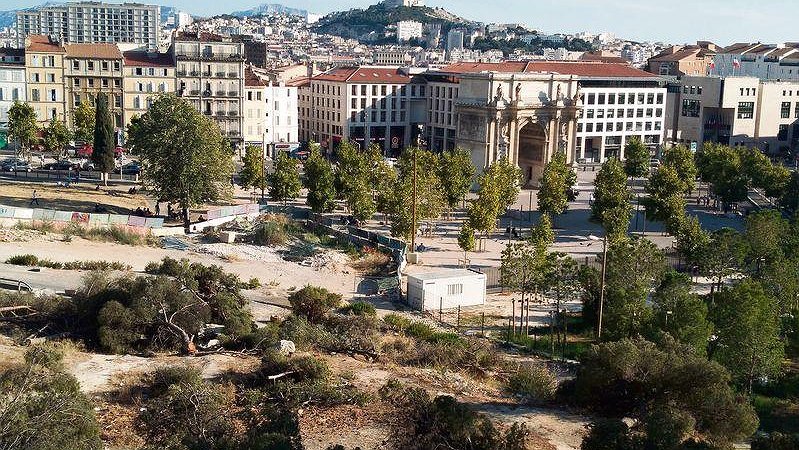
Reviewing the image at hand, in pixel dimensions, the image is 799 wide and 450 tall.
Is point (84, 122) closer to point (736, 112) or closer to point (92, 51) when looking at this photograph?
point (92, 51)

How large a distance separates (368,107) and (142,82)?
2796 cm

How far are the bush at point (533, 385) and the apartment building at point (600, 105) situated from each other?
7068 cm

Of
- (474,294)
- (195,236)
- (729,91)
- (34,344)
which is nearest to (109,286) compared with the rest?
(34,344)

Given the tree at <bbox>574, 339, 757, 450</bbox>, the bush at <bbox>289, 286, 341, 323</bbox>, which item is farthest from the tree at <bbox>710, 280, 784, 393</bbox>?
the bush at <bbox>289, 286, 341, 323</bbox>

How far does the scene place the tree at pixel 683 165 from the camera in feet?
215

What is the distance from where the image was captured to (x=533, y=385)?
2823 cm

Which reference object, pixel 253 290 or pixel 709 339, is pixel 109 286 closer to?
pixel 253 290

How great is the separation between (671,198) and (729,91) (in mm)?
55200

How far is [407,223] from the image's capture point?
51.7 meters

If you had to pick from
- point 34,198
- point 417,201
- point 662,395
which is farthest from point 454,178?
point 662,395

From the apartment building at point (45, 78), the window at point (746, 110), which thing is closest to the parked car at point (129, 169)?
the apartment building at point (45, 78)

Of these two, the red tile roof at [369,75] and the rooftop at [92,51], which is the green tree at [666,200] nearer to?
the red tile roof at [369,75]

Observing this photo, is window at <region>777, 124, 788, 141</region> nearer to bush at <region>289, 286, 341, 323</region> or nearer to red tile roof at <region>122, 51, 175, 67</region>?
red tile roof at <region>122, 51, 175, 67</region>

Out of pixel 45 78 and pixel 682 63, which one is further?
pixel 682 63
